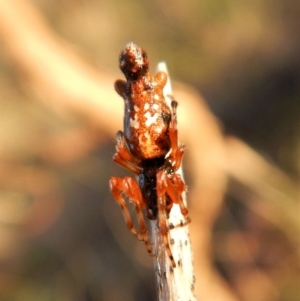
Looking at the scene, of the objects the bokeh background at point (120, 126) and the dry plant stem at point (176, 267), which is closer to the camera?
the dry plant stem at point (176, 267)

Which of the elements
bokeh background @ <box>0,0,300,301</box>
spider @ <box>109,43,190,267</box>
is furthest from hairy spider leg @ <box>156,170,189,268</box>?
bokeh background @ <box>0,0,300,301</box>

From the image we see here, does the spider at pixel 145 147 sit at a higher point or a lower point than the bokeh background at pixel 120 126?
lower

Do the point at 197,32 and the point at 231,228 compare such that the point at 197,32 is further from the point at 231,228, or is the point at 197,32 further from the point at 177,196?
the point at 177,196

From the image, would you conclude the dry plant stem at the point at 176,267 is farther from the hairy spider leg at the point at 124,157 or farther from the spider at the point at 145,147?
the hairy spider leg at the point at 124,157

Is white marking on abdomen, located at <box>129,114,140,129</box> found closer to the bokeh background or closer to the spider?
the spider

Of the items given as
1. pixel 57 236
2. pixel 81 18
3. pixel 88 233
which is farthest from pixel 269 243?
pixel 81 18

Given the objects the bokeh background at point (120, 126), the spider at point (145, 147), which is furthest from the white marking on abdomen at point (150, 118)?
the bokeh background at point (120, 126)
